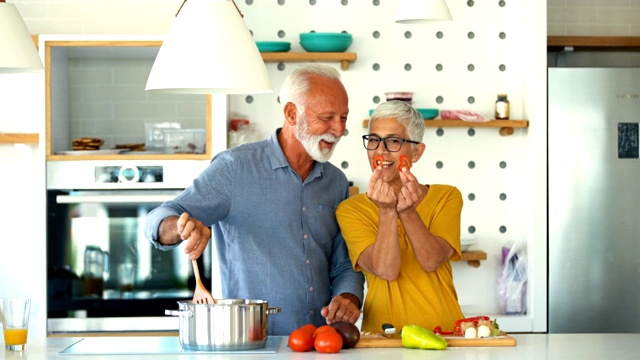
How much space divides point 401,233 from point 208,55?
1.06 metres

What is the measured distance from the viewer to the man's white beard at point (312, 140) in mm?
3238

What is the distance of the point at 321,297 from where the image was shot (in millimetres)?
3311

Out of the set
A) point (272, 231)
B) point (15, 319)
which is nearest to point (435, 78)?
point (272, 231)

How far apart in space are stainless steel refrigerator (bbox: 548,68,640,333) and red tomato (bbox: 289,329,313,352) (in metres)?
2.81

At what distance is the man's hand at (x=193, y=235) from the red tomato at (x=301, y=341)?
0.35 m

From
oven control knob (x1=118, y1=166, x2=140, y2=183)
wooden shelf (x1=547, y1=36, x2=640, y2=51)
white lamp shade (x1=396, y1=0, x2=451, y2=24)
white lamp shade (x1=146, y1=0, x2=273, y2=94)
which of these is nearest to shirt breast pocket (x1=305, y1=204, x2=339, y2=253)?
white lamp shade (x1=146, y1=0, x2=273, y2=94)

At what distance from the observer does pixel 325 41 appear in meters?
5.09

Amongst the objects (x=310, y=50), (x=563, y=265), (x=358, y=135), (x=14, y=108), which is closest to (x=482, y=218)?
(x=563, y=265)

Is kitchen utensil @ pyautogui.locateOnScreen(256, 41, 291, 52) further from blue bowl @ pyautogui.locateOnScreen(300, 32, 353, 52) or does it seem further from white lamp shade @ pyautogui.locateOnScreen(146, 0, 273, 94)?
white lamp shade @ pyautogui.locateOnScreen(146, 0, 273, 94)

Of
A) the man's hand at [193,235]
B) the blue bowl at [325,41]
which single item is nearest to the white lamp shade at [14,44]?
the man's hand at [193,235]

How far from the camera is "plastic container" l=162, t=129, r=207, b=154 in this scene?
4992mm

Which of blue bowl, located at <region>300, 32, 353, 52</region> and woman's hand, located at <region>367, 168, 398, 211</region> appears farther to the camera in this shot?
blue bowl, located at <region>300, 32, 353, 52</region>

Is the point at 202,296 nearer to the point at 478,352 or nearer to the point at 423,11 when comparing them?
the point at 478,352

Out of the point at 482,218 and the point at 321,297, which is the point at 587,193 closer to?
the point at 482,218
